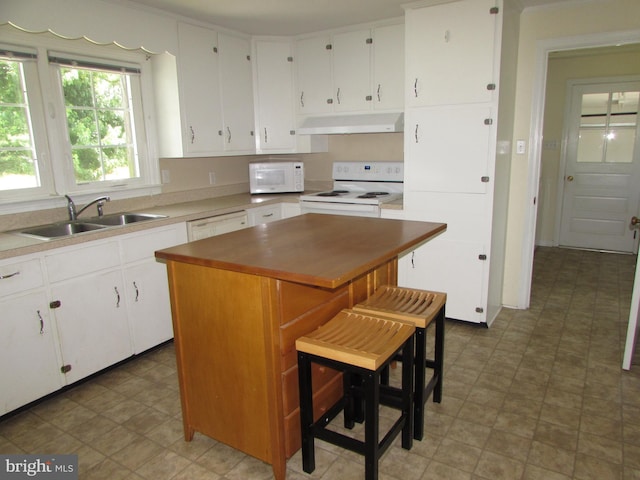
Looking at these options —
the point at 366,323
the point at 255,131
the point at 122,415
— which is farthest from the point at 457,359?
the point at 255,131

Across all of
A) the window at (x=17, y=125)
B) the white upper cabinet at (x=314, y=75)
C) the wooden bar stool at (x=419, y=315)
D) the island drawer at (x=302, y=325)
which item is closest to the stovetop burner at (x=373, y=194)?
the white upper cabinet at (x=314, y=75)

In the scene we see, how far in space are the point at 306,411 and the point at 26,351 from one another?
1.58m

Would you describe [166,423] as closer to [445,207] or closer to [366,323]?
[366,323]

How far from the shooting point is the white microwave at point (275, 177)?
4.24 meters

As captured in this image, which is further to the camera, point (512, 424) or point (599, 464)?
point (512, 424)

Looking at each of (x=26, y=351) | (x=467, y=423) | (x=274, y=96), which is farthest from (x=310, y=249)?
(x=274, y=96)

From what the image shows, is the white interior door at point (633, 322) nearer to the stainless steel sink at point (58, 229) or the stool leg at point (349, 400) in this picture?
the stool leg at point (349, 400)

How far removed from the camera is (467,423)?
2.24 m

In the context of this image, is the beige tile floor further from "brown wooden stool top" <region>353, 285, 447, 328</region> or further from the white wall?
the white wall

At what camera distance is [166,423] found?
7.58 feet

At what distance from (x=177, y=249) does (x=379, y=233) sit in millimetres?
988

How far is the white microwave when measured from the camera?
424 centimetres

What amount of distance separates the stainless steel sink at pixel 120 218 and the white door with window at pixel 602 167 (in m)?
4.99

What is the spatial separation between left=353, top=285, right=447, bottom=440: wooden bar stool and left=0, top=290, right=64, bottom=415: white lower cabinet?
5.54ft
